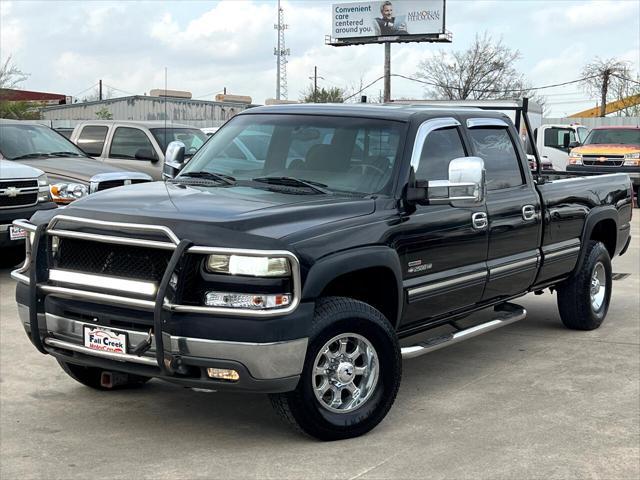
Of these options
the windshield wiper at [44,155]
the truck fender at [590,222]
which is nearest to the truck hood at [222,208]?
the truck fender at [590,222]

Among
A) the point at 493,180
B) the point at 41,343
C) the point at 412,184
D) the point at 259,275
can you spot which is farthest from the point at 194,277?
the point at 493,180

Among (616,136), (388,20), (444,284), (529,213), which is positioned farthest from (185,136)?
(388,20)

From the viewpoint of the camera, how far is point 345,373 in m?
5.05

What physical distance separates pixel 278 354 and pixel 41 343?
1.42 meters

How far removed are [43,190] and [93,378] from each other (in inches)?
205

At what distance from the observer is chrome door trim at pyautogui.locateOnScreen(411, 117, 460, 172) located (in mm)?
5812

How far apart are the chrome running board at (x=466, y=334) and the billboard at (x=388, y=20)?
4987cm

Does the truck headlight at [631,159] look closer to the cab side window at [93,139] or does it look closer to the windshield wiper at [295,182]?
the cab side window at [93,139]

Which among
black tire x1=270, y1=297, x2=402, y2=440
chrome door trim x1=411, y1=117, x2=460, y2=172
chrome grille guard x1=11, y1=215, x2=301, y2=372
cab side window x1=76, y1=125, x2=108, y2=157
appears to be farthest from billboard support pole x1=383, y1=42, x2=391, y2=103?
chrome grille guard x1=11, y1=215, x2=301, y2=372

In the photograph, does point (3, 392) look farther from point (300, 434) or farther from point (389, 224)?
point (389, 224)

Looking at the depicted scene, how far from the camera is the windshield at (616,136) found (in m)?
24.2

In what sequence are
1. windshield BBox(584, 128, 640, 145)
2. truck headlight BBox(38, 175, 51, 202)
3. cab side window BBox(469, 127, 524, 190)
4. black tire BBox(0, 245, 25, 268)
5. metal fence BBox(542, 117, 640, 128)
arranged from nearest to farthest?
cab side window BBox(469, 127, 524, 190)
truck headlight BBox(38, 175, 51, 202)
black tire BBox(0, 245, 25, 268)
windshield BBox(584, 128, 640, 145)
metal fence BBox(542, 117, 640, 128)

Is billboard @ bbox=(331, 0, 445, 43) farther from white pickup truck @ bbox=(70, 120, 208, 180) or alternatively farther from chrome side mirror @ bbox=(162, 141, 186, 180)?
chrome side mirror @ bbox=(162, 141, 186, 180)

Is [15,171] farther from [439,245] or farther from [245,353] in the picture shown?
[245,353]
